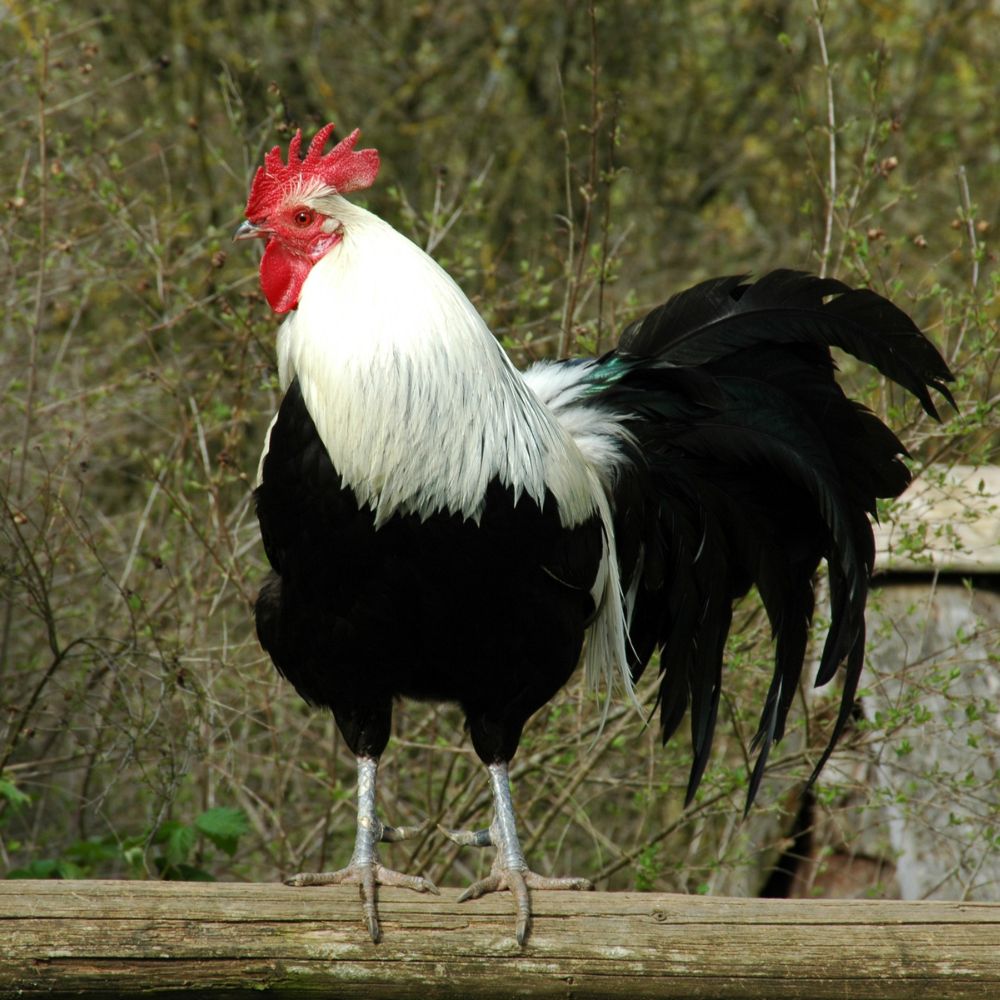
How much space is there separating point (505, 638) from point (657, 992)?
947mm

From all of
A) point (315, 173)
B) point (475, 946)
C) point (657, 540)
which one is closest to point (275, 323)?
point (315, 173)

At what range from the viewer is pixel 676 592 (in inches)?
162

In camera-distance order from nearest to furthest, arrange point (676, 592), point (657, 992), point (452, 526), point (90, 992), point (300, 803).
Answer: point (90, 992) < point (657, 992) < point (452, 526) < point (676, 592) < point (300, 803)

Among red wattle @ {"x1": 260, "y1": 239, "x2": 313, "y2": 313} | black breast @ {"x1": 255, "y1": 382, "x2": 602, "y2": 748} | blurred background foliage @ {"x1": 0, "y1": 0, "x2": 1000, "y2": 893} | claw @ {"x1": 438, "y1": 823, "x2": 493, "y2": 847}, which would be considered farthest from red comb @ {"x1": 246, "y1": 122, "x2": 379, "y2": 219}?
claw @ {"x1": 438, "y1": 823, "x2": 493, "y2": 847}

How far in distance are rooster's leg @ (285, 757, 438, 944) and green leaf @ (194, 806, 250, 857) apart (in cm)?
98

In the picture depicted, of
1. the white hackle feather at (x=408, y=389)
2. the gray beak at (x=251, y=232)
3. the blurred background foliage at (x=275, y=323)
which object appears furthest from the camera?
the blurred background foliage at (x=275, y=323)

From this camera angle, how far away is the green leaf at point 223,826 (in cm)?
460

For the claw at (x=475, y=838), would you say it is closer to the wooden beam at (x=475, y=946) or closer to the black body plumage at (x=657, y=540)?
the black body plumage at (x=657, y=540)

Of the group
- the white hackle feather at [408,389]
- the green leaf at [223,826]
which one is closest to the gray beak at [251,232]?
the white hackle feather at [408,389]

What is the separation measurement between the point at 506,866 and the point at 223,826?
4.92ft

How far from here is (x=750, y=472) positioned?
405 centimetres

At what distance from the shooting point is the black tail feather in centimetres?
389

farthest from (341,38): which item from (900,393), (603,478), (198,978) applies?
(198,978)

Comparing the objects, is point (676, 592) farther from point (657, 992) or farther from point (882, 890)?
point (882, 890)
